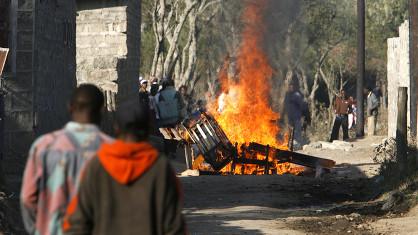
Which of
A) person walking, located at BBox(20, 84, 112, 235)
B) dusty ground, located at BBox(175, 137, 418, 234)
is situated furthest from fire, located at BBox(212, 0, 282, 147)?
person walking, located at BBox(20, 84, 112, 235)

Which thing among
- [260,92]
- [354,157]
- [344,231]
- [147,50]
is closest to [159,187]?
[344,231]

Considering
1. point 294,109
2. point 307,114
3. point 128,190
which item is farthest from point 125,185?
point 307,114

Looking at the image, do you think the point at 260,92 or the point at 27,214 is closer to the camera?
the point at 27,214

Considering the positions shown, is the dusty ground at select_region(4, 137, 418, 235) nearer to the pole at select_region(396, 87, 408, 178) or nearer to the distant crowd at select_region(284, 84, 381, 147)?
the pole at select_region(396, 87, 408, 178)

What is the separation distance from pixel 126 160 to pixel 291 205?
10364 millimetres

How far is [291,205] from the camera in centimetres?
1540

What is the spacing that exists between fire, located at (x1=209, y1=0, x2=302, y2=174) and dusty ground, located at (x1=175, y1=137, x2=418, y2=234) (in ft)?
5.95

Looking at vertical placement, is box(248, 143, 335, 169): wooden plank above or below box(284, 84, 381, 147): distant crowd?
below

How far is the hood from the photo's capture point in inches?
204

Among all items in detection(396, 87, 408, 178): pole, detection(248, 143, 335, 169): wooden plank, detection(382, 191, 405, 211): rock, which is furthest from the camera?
detection(248, 143, 335, 169): wooden plank

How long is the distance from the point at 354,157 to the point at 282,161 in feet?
14.6

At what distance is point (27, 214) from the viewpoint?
19.1 ft

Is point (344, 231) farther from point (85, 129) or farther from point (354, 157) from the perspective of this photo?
point (354, 157)

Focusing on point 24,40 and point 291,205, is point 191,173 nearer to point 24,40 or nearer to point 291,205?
point 291,205
